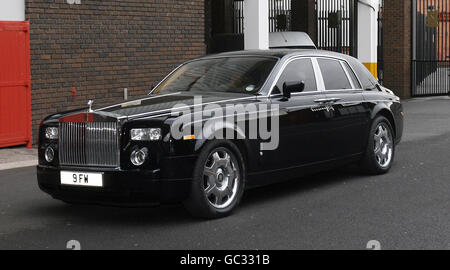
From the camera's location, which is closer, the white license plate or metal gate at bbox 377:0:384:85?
the white license plate

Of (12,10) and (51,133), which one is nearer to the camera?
(51,133)

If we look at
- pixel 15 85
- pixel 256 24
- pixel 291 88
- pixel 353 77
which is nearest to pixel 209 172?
pixel 291 88

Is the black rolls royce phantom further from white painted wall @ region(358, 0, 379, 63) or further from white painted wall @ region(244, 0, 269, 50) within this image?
white painted wall @ region(358, 0, 379, 63)

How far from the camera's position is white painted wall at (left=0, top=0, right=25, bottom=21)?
43.5ft

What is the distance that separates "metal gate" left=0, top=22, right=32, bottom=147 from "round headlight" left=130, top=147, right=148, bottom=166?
267 inches

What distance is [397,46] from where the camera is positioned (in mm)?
27016

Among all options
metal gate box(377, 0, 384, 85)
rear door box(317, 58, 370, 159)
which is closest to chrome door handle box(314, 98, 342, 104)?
rear door box(317, 58, 370, 159)

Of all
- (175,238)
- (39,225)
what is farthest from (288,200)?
(39,225)

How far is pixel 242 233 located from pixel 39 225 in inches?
73.9

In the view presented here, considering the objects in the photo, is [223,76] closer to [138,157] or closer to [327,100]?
[327,100]

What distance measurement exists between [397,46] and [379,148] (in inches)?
698

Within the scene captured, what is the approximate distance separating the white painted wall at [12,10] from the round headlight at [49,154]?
6.38m

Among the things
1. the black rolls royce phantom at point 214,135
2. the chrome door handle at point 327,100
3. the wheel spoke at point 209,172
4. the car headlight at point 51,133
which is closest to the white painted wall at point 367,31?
the black rolls royce phantom at point 214,135
